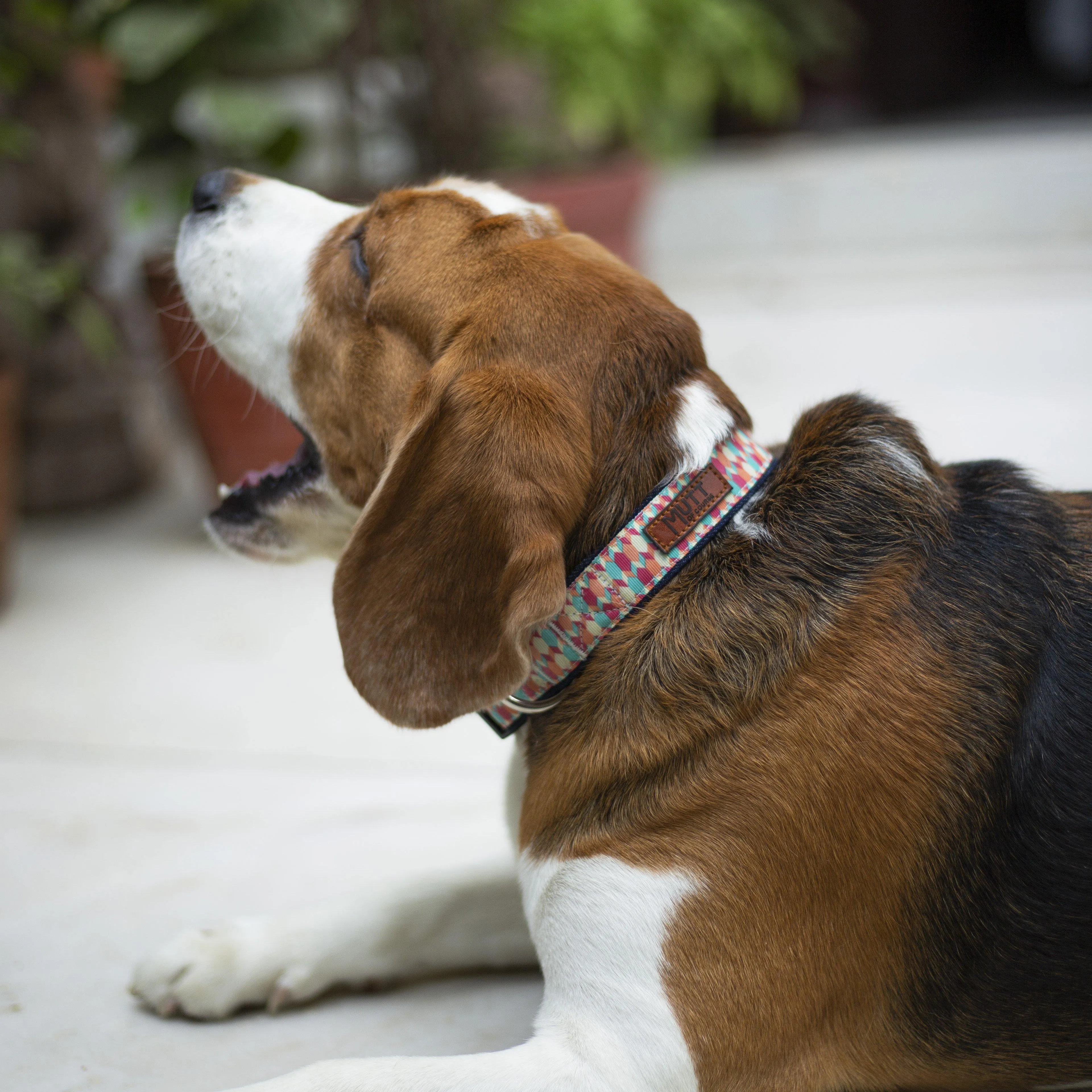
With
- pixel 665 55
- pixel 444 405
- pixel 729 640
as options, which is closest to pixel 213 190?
pixel 444 405

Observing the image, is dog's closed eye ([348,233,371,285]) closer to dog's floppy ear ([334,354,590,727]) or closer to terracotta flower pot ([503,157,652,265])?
dog's floppy ear ([334,354,590,727])

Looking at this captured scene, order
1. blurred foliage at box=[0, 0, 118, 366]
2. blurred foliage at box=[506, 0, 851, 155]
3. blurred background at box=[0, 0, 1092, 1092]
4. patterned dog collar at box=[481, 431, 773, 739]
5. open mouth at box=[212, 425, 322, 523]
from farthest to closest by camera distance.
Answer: blurred foliage at box=[506, 0, 851, 155] → blurred foliage at box=[0, 0, 118, 366] → blurred background at box=[0, 0, 1092, 1092] → open mouth at box=[212, 425, 322, 523] → patterned dog collar at box=[481, 431, 773, 739]

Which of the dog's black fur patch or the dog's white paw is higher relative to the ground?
the dog's black fur patch

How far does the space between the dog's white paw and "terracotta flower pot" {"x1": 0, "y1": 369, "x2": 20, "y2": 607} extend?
7.12ft

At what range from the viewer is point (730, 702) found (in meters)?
1.70

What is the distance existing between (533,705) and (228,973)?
0.77m

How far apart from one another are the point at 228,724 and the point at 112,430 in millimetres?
2096

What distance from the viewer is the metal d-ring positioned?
1.81 metres

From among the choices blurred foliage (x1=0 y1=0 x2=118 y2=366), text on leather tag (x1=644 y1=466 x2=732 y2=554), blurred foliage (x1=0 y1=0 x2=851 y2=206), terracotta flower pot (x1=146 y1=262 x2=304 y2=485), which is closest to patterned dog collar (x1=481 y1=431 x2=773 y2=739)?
text on leather tag (x1=644 y1=466 x2=732 y2=554)

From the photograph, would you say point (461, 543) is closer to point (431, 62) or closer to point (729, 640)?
point (729, 640)

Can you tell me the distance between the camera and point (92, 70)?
16.2 feet

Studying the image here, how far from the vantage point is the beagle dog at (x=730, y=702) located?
160 centimetres

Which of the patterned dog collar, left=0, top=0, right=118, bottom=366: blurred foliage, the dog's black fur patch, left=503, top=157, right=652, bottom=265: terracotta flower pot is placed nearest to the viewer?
the dog's black fur patch

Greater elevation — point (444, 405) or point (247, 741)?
point (444, 405)
